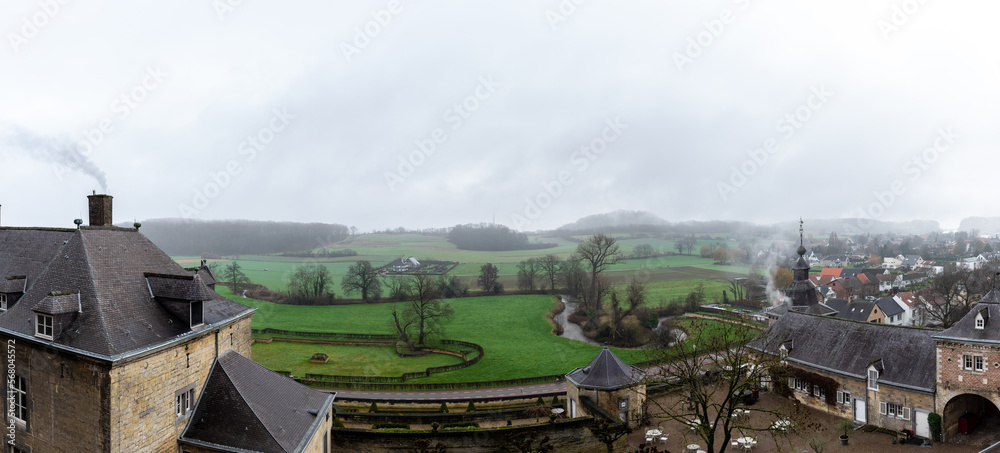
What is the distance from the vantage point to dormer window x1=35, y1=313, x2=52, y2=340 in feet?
45.4

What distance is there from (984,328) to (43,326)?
36054 mm

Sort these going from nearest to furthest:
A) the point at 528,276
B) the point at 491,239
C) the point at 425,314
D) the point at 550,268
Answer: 1. the point at 425,314
2. the point at 550,268
3. the point at 528,276
4. the point at 491,239

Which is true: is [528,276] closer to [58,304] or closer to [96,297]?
[96,297]

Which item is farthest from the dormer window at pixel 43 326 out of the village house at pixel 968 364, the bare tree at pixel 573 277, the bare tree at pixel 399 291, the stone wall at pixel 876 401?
the bare tree at pixel 573 277

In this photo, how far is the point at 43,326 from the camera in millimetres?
13930

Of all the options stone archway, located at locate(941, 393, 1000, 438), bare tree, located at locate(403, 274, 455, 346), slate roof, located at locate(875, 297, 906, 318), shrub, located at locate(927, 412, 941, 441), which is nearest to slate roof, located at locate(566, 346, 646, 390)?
shrub, located at locate(927, 412, 941, 441)

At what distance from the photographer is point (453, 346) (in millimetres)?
48438

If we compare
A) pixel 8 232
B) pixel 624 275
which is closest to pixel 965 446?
pixel 8 232

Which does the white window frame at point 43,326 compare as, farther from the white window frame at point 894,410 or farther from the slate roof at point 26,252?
the white window frame at point 894,410

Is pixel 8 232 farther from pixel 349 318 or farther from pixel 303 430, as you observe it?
pixel 349 318

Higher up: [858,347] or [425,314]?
[858,347]

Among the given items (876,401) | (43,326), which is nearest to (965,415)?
(876,401)

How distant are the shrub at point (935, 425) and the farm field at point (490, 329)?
726 inches

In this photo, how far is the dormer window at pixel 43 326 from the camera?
45.4ft
